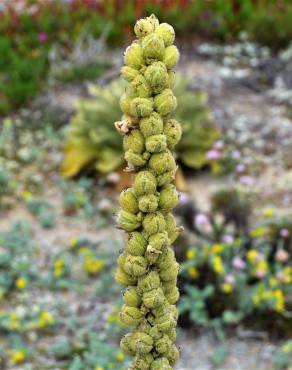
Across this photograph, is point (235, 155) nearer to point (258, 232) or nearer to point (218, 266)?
point (258, 232)

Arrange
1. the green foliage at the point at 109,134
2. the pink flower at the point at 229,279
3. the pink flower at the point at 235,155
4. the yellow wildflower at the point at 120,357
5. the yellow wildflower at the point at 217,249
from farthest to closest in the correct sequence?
the green foliage at the point at 109,134, the pink flower at the point at 235,155, the yellow wildflower at the point at 217,249, the pink flower at the point at 229,279, the yellow wildflower at the point at 120,357

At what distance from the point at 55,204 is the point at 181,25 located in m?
3.71

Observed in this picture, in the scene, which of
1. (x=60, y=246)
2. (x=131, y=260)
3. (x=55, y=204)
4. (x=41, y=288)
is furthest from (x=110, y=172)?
(x=131, y=260)

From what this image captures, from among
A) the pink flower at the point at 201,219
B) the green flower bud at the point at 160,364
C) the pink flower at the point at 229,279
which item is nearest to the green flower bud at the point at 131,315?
the green flower bud at the point at 160,364

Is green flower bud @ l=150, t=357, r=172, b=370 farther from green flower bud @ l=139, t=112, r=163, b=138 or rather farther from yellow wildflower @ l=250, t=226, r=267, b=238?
yellow wildflower @ l=250, t=226, r=267, b=238

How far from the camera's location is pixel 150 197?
173 cm

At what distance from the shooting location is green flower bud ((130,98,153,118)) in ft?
5.49

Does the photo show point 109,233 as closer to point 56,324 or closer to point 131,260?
point 56,324

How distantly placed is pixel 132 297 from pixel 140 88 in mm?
470

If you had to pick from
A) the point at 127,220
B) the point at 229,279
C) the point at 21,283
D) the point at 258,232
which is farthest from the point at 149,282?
the point at 258,232

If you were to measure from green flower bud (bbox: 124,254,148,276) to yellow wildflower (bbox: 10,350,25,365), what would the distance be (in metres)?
2.89

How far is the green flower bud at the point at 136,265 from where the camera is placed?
177cm

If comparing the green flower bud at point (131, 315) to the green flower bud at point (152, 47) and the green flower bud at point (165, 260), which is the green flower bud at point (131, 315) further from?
the green flower bud at point (152, 47)

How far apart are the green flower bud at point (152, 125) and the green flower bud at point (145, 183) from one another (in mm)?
84
